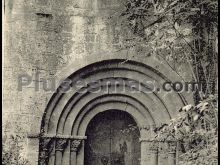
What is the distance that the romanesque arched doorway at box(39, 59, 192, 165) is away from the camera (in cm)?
978

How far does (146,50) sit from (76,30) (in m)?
1.54

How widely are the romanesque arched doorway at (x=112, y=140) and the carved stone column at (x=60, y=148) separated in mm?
801

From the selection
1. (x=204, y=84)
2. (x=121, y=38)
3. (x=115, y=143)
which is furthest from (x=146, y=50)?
(x=115, y=143)

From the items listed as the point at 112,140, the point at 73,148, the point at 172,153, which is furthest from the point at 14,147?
the point at 172,153

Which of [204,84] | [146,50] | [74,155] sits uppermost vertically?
[146,50]

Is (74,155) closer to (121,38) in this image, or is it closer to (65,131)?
(65,131)

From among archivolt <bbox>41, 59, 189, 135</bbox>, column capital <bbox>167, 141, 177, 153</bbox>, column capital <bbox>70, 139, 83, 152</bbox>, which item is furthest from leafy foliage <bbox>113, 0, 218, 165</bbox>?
column capital <bbox>70, 139, 83, 152</bbox>

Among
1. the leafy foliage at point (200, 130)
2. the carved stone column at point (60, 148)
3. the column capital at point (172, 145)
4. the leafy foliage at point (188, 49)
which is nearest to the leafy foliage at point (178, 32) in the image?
the leafy foliage at point (188, 49)

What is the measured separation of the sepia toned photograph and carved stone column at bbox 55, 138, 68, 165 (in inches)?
0.8

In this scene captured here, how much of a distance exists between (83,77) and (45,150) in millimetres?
1707

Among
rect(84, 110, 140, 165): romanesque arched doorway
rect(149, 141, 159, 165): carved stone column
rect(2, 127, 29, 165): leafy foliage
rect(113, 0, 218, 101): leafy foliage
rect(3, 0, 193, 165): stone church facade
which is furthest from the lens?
rect(84, 110, 140, 165): romanesque arched doorway

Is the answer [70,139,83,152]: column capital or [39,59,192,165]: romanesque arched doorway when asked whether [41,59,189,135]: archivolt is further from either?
[70,139,83,152]: column capital

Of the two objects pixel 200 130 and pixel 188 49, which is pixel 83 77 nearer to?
pixel 188 49

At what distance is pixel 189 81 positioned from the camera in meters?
9.95
